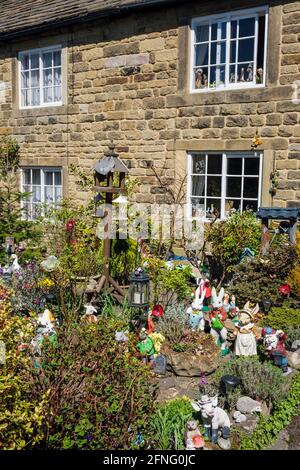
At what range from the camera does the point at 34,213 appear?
13.3 m

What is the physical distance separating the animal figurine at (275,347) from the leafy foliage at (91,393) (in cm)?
182

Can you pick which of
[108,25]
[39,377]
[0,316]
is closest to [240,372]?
[39,377]

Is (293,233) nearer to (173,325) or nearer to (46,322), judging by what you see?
(173,325)

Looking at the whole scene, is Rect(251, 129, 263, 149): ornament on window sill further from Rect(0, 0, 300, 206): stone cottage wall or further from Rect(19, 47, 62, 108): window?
Rect(19, 47, 62, 108): window

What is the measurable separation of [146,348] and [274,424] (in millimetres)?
1725

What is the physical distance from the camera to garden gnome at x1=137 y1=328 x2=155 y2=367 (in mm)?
5625

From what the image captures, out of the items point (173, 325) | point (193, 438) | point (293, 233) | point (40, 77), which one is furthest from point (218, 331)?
point (40, 77)

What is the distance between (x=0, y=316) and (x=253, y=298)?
4754mm

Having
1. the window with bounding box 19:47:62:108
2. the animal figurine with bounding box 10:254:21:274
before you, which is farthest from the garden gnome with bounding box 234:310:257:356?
the window with bounding box 19:47:62:108

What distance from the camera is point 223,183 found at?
983cm

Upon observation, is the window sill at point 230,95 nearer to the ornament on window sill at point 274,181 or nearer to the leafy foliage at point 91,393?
the ornament on window sill at point 274,181

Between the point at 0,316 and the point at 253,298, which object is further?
the point at 253,298

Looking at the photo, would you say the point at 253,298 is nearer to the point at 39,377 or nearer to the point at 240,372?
the point at 240,372

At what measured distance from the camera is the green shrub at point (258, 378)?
5012 millimetres
